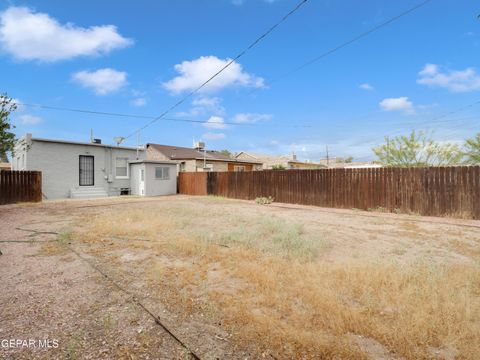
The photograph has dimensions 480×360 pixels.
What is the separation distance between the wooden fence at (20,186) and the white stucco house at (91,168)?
1612 mm

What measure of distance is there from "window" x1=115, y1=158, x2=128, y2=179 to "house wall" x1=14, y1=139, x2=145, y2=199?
1.03ft

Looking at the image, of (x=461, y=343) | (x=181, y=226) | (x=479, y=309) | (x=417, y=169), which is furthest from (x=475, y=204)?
(x=181, y=226)

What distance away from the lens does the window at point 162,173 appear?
64.5ft

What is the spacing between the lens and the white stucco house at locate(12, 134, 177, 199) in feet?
51.2

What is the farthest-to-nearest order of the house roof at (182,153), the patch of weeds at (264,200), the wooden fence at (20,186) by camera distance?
the house roof at (182,153) < the patch of weeds at (264,200) < the wooden fence at (20,186)

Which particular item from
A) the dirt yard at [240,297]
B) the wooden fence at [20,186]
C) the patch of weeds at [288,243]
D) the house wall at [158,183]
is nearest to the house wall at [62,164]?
the wooden fence at [20,186]

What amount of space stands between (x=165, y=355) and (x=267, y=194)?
546 inches

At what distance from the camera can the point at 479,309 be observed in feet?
9.62

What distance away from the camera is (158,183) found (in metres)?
19.7

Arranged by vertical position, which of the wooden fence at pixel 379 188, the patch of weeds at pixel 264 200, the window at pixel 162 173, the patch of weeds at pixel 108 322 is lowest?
the patch of weeds at pixel 108 322

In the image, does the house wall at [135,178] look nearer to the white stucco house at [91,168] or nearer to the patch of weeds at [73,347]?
the white stucco house at [91,168]

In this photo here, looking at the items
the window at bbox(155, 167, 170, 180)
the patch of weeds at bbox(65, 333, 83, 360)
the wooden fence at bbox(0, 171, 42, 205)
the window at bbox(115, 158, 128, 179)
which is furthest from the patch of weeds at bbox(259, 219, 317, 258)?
the window at bbox(115, 158, 128, 179)

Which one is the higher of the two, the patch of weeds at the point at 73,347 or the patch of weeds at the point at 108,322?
the patch of weeds at the point at 108,322

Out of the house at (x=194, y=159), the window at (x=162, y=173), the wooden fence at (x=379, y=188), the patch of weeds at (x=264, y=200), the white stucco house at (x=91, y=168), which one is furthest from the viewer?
the house at (x=194, y=159)
